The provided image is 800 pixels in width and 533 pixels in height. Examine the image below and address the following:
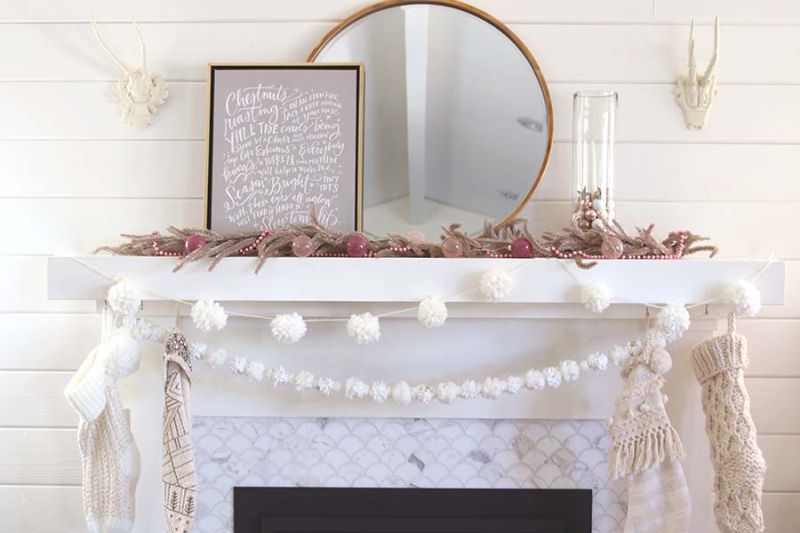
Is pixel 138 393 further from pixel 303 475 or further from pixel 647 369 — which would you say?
pixel 647 369

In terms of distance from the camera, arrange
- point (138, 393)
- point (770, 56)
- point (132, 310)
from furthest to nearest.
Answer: point (770, 56), point (138, 393), point (132, 310)

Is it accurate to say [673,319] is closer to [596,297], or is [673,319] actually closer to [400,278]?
[596,297]

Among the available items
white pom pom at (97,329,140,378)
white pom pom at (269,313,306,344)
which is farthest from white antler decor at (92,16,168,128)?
white pom pom at (269,313,306,344)

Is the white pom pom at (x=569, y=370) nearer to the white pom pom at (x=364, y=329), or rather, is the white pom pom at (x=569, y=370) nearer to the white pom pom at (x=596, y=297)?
the white pom pom at (x=596, y=297)

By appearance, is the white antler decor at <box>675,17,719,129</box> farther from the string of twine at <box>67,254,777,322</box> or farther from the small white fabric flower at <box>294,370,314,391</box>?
the small white fabric flower at <box>294,370,314,391</box>

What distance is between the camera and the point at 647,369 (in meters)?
1.35

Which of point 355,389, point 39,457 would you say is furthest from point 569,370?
point 39,457

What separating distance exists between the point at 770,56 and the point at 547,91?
0.48 metres

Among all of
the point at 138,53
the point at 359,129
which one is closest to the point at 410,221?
the point at 359,129

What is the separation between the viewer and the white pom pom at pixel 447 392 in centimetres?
136

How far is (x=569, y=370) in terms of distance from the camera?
1.34m

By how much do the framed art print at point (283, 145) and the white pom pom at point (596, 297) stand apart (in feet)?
1.46

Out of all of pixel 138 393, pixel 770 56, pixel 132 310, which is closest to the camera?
pixel 132 310

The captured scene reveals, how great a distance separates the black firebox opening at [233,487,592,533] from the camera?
1.47 metres
